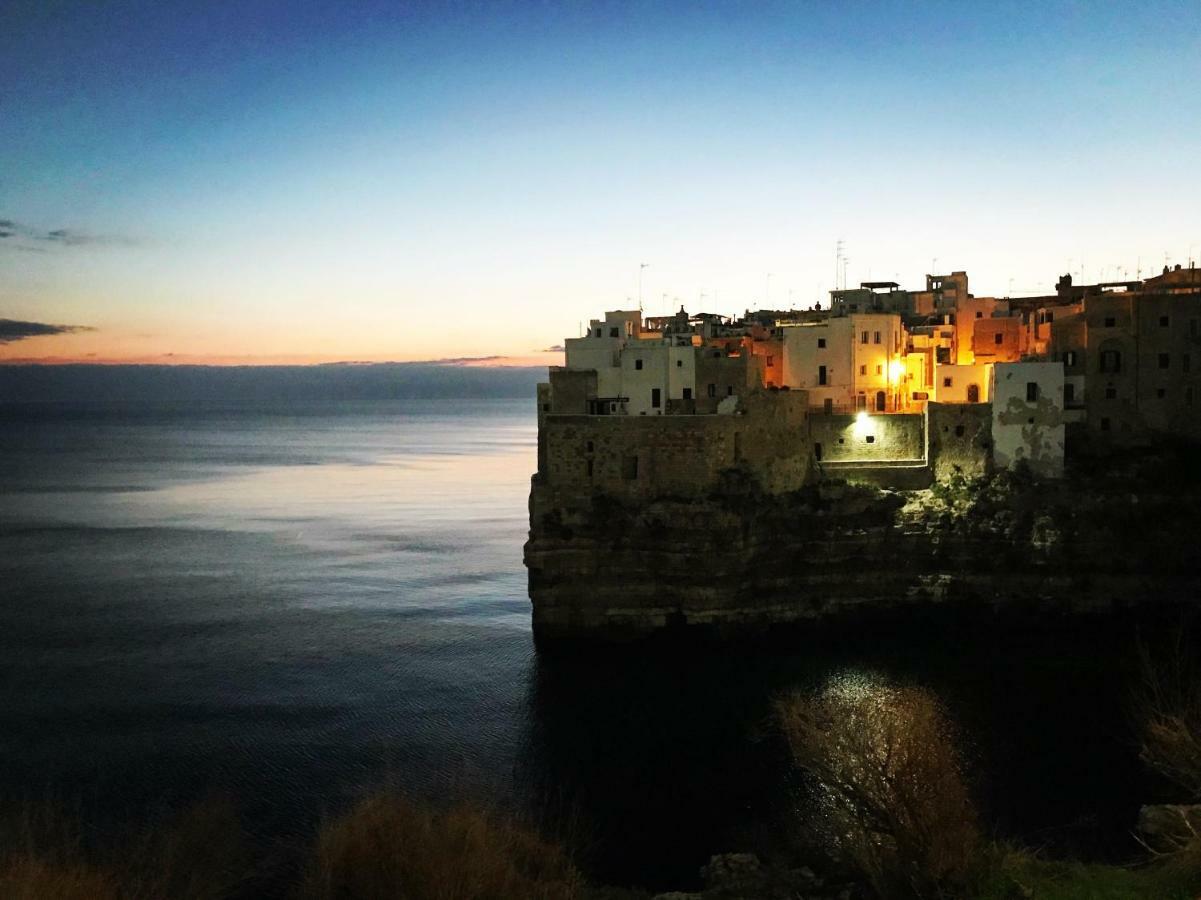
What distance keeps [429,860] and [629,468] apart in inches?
807

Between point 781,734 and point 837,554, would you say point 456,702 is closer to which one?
point 781,734

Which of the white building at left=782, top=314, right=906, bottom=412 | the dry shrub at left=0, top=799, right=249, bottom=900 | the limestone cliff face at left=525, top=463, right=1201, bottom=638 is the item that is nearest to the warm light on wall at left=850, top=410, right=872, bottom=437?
the limestone cliff face at left=525, top=463, right=1201, bottom=638

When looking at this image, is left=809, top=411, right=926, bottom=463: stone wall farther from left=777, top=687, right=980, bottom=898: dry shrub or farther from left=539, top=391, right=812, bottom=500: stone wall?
left=777, top=687, right=980, bottom=898: dry shrub

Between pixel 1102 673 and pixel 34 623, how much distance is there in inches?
1579

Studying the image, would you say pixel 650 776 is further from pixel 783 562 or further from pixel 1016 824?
pixel 783 562

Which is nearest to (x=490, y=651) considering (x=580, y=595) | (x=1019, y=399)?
(x=580, y=595)

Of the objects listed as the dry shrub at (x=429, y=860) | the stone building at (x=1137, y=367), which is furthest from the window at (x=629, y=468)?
the dry shrub at (x=429, y=860)

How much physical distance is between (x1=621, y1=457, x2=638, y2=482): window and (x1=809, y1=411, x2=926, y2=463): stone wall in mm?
8203

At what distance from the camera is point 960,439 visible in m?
36.7

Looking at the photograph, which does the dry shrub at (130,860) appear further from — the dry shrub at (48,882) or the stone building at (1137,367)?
the stone building at (1137,367)

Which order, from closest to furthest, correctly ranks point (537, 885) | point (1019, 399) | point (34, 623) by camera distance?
point (537, 885) < point (1019, 399) < point (34, 623)

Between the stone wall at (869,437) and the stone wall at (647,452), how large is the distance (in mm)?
4827

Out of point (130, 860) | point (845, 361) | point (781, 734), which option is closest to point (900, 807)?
point (781, 734)

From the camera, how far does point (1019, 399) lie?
36.2 meters
